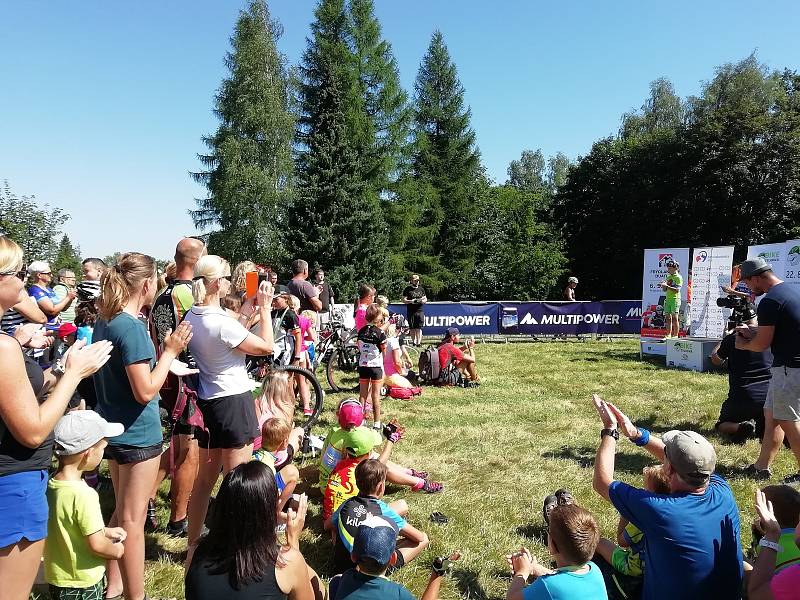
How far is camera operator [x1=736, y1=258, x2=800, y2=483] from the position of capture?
4426 millimetres

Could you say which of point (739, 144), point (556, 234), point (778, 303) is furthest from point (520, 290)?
point (778, 303)

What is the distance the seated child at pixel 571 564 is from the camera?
7.08 ft

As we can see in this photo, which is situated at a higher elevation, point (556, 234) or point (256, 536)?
point (556, 234)

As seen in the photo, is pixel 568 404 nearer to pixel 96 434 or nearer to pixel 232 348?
pixel 232 348

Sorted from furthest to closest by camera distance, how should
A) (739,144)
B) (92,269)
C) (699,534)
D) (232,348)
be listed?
(739,144) < (92,269) < (232,348) < (699,534)

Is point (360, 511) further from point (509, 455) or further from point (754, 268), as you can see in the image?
point (754, 268)

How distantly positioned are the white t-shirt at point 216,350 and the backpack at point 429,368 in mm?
6181

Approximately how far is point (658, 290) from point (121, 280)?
12.6 metres

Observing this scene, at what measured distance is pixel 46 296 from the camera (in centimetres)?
641

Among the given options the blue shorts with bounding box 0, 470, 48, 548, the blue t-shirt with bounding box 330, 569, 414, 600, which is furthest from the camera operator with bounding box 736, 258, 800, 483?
the blue shorts with bounding box 0, 470, 48, 548

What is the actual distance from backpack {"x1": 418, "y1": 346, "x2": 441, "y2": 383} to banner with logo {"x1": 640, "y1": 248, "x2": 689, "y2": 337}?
19.7 ft

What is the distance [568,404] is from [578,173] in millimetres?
28625

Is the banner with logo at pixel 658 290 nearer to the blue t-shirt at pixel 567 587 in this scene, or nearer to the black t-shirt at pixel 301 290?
the black t-shirt at pixel 301 290

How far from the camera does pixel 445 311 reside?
15.1m
